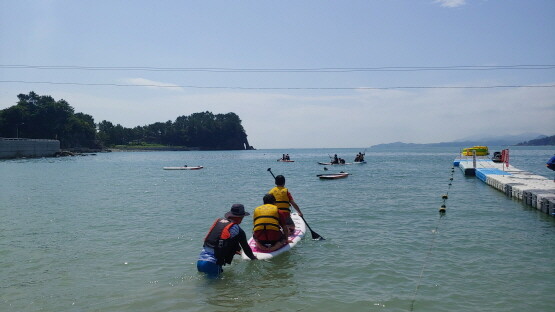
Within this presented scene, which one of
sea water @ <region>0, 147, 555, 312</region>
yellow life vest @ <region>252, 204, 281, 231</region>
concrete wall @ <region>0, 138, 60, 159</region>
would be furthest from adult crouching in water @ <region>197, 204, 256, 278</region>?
concrete wall @ <region>0, 138, 60, 159</region>

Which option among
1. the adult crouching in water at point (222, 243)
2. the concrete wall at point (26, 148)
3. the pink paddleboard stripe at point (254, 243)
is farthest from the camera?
the concrete wall at point (26, 148)

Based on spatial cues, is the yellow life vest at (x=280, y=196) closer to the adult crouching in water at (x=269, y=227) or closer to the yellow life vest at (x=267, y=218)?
the adult crouching in water at (x=269, y=227)

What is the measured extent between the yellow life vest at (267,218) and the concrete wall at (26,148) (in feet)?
352

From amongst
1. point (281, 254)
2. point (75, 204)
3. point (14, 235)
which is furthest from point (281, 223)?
point (75, 204)

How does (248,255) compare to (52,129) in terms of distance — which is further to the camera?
(52,129)

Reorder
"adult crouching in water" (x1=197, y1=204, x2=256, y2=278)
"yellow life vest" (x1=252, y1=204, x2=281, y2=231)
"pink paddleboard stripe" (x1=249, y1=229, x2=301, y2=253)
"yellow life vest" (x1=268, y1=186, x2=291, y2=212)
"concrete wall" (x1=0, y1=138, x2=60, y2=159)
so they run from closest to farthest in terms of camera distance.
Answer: "adult crouching in water" (x1=197, y1=204, x2=256, y2=278), "yellow life vest" (x1=252, y1=204, x2=281, y2=231), "pink paddleboard stripe" (x1=249, y1=229, x2=301, y2=253), "yellow life vest" (x1=268, y1=186, x2=291, y2=212), "concrete wall" (x1=0, y1=138, x2=60, y2=159)

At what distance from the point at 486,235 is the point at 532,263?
3.41m

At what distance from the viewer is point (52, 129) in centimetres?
14600

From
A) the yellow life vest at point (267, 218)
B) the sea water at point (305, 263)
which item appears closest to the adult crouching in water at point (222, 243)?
the sea water at point (305, 263)

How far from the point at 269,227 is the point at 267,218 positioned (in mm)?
320

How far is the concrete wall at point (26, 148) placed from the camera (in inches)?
3878

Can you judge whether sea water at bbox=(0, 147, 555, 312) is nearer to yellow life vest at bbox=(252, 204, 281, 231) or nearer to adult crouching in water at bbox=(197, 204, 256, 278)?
adult crouching in water at bbox=(197, 204, 256, 278)

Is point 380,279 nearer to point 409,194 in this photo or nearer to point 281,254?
point 281,254

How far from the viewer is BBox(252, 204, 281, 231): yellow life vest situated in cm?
1087
